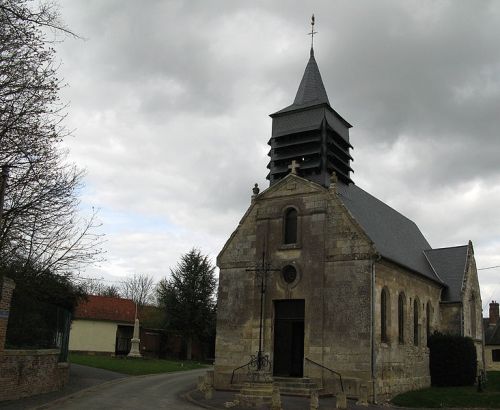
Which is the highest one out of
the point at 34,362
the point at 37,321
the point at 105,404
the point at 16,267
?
the point at 16,267

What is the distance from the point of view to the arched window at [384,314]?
22506mm

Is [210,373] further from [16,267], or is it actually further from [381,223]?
[381,223]

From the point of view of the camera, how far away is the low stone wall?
16.4 metres

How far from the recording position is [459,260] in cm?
3130

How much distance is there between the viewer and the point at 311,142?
2606 centimetres

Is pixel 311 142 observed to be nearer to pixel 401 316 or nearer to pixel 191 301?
pixel 401 316

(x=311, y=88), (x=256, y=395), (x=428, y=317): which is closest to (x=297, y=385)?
(x=256, y=395)

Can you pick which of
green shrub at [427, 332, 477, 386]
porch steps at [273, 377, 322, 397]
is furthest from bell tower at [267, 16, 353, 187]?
green shrub at [427, 332, 477, 386]

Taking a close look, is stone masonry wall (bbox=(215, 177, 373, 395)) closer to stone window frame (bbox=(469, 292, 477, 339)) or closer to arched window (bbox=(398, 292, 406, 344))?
arched window (bbox=(398, 292, 406, 344))

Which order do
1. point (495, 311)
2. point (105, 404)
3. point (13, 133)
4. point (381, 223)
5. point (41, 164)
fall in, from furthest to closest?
point (495, 311) → point (381, 223) → point (105, 404) → point (41, 164) → point (13, 133)

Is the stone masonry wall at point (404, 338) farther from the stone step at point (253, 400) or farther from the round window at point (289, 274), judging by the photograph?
the stone step at point (253, 400)

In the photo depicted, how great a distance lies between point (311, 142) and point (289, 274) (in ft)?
20.9

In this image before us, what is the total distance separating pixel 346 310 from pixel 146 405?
843 cm

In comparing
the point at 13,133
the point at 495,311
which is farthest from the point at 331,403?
the point at 495,311
